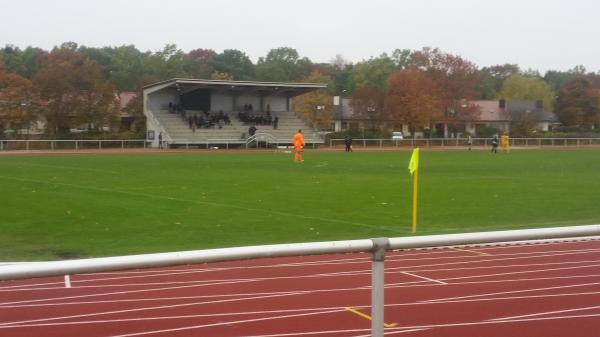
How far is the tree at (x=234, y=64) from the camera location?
4791 inches

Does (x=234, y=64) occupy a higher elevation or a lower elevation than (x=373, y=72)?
higher

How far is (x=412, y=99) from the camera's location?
7250cm

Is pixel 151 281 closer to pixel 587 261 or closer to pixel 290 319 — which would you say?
pixel 290 319

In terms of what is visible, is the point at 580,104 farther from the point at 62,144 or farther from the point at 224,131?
the point at 62,144

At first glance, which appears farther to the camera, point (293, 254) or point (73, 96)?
point (73, 96)

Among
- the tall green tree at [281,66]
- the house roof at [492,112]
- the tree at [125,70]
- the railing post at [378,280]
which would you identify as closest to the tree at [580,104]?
the house roof at [492,112]

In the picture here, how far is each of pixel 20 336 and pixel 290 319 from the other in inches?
79.8

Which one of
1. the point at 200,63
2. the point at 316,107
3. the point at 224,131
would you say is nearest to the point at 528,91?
the point at 316,107

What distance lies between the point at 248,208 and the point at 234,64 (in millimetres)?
114053

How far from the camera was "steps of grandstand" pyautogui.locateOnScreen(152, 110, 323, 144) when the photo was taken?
59.7m

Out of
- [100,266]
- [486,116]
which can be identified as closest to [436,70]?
[486,116]

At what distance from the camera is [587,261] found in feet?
26.2

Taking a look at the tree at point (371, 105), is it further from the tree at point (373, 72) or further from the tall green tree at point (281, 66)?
the tall green tree at point (281, 66)

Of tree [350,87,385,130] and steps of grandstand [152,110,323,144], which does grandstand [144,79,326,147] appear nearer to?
steps of grandstand [152,110,323,144]
